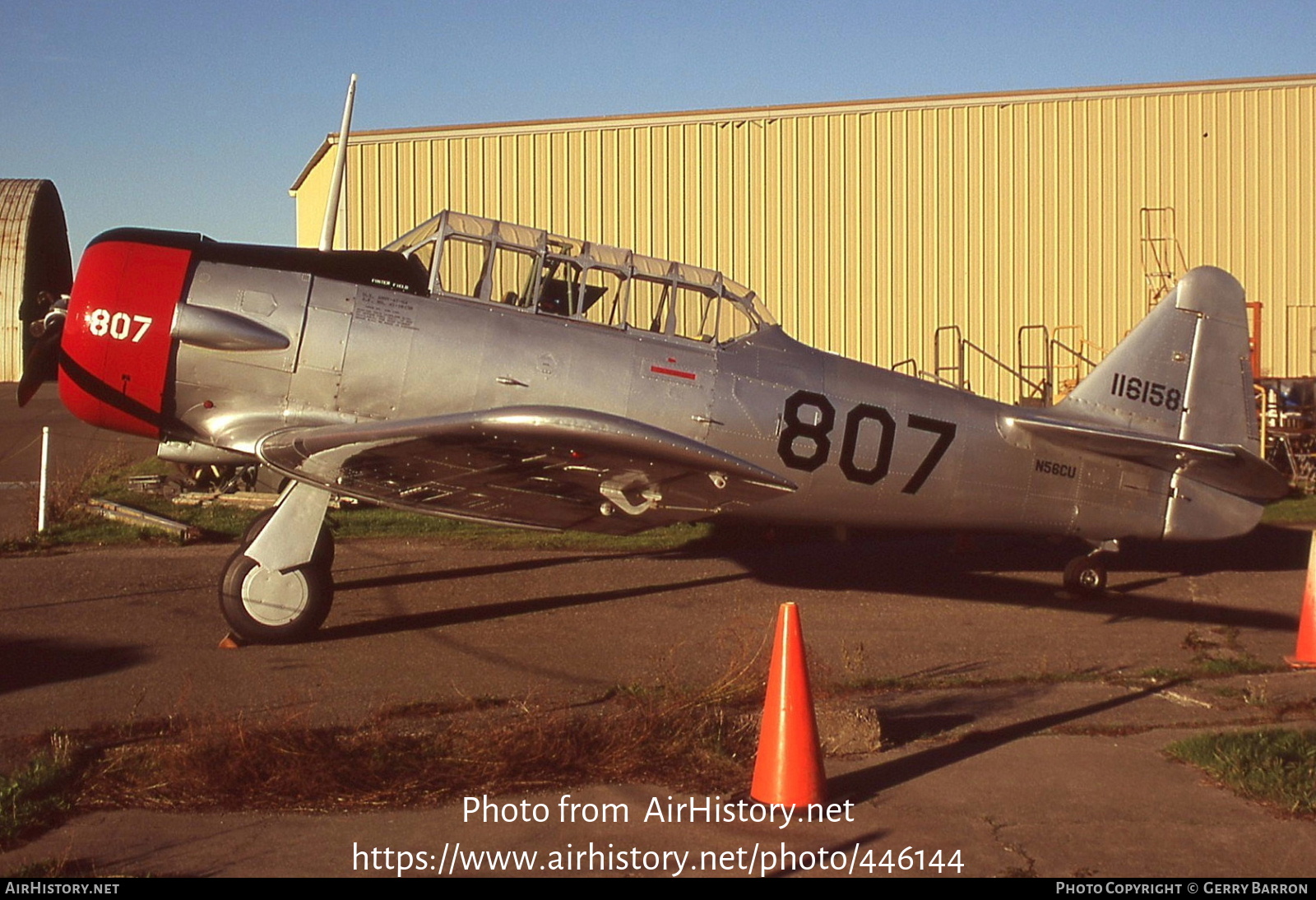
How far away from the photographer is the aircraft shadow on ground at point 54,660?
241 inches

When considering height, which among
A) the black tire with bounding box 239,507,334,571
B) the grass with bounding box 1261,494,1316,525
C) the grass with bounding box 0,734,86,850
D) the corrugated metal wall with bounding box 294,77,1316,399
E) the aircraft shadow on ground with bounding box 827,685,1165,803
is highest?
the corrugated metal wall with bounding box 294,77,1316,399

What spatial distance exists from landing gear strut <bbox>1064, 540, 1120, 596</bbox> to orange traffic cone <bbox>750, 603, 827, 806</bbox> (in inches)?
220

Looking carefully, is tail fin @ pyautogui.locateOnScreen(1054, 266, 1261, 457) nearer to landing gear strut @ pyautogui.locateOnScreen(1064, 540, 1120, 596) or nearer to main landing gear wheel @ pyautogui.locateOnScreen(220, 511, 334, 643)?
landing gear strut @ pyautogui.locateOnScreen(1064, 540, 1120, 596)

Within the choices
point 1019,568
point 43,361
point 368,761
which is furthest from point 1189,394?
point 43,361

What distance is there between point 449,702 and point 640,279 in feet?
11.5

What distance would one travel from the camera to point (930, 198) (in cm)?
1777

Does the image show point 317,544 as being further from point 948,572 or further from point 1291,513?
point 1291,513

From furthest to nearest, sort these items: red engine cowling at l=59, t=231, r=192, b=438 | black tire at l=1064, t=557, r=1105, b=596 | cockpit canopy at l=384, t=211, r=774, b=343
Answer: black tire at l=1064, t=557, r=1105, b=596 → cockpit canopy at l=384, t=211, r=774, b=343 → red engine cowling at l=59, t=231, r=192, b=438

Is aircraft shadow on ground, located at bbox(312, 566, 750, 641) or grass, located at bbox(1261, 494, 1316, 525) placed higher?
grass, located at bbox(1261, 494, 1316, 525)

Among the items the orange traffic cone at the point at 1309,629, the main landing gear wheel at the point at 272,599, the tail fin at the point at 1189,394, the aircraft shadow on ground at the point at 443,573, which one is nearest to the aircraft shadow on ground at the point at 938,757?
the orange traffic cone at the point at 1309,629

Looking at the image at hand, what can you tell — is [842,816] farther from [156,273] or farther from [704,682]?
[156,273]

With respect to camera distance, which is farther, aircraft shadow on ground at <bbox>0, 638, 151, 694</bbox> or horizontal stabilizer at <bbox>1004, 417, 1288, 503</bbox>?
horizontal stabilizer at <bbox>1004, 417, 1288, 503</bbox>

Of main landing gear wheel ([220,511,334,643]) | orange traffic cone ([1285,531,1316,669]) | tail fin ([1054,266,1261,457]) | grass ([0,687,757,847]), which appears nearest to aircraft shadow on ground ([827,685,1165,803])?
grass ([0,687,757,847])

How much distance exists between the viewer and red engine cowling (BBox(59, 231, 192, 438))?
7188mm
